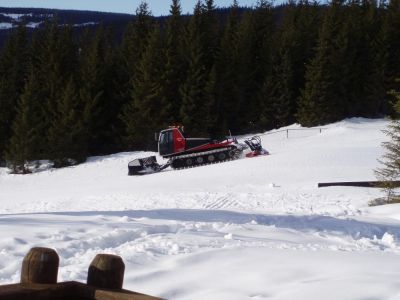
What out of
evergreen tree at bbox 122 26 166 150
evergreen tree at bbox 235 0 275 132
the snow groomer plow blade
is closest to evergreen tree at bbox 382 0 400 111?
evergreen tree at bbox 235 0 275 132

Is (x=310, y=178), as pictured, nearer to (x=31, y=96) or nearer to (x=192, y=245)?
(x=192, y=245)

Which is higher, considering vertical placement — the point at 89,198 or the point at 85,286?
the point at 85,286

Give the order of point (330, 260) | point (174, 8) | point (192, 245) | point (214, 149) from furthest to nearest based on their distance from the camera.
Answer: point (174, 8)
point (214, 149)
point (192, 245)
point (330, 260)

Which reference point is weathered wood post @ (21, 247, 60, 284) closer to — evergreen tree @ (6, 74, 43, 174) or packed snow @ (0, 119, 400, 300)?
packed snow @ (0, 119, 400, 300)

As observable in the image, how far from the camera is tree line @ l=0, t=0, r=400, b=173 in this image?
43.5 metres

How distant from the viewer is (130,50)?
50.7m

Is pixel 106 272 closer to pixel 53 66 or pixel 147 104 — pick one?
pixel 147 104

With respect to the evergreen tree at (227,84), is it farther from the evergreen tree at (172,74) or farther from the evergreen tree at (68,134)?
the evergreen tree at (68,134)

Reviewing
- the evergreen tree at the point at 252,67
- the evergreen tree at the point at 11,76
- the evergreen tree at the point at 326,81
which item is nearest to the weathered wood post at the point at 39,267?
the evergreen tree at the point at 11,76

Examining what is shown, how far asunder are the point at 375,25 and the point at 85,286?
5842 centimetres

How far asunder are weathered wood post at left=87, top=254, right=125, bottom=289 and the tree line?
129ft

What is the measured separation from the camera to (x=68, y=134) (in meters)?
41.8

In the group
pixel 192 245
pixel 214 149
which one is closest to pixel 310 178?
pixel 214 149

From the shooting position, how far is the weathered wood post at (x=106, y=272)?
279 centimetres
